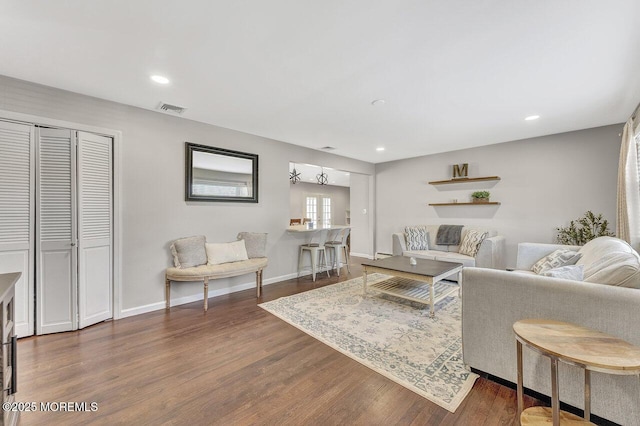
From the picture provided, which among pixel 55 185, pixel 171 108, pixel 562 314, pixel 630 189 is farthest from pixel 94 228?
pixel 630 189

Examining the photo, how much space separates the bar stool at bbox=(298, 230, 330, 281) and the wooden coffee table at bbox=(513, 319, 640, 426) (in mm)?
3600

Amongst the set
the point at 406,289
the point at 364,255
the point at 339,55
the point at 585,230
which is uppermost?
the point at 339,55

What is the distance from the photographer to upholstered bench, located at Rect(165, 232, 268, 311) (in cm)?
344

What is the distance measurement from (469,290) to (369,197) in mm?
5291

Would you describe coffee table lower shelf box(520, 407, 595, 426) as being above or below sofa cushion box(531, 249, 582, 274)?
below

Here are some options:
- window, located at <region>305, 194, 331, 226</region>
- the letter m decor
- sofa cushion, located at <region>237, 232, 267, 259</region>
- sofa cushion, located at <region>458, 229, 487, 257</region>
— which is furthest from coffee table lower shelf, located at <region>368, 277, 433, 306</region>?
window, located at <region>305, 194, 331, 226</region>

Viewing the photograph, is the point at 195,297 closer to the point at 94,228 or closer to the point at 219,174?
the point at 94,228

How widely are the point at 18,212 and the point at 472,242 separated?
6.06 metres

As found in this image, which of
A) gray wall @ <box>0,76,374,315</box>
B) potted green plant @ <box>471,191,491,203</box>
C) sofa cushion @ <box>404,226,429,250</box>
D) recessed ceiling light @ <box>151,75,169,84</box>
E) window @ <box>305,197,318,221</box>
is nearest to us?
recessed ceiling light @ <box>151,75,169,84</box>

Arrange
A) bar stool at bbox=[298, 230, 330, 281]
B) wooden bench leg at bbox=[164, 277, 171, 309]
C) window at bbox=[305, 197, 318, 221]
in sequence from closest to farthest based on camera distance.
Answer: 1. wooden bench leg at bbox=[164, 277, 171, 309]
2. bar stool at bbox=[298, 230, 330, 281]
3. window at bbox=[305, 197, 318, 221]

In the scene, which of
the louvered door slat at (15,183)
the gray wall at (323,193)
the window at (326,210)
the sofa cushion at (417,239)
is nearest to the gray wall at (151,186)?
the louvered door slat at (15,183)

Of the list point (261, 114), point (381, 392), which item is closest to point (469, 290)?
point (381, 392)

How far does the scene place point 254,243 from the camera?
430cm

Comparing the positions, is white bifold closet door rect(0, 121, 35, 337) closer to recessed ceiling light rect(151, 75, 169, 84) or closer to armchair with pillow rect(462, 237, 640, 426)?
recessed ceiling light rect(151, 75, 169, 84)
